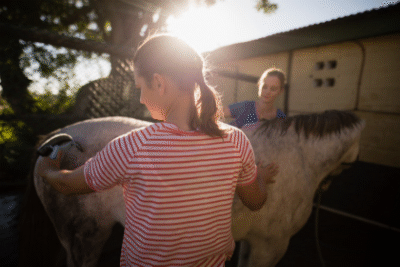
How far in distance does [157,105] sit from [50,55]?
3543 mm

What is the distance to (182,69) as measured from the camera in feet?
2.48

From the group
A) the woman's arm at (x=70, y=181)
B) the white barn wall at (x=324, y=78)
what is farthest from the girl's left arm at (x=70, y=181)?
the white barn wall at (x=324, y=78)

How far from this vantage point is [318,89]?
6.65 metres

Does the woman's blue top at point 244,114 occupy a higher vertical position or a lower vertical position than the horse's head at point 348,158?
higher

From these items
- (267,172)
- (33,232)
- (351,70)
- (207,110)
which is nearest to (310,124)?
(267,172)

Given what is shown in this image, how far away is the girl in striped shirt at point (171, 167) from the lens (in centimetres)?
73

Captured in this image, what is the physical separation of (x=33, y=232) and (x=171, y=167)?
1839 millimetres

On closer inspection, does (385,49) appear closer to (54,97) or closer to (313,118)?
(313,118)

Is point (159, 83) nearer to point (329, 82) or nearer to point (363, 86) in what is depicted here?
point (363, 86)

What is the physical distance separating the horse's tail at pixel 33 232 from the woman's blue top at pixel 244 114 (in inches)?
77.3

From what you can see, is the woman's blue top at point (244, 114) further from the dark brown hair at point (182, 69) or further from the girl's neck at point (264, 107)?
the dark brown hair at point (182, 69)

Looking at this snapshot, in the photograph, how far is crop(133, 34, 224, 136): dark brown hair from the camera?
743 millimetres

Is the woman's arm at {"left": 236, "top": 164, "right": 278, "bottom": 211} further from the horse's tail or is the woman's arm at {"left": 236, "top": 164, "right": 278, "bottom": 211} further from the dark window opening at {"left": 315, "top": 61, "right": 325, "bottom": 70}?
the dark window opening at {"left": 315, "top": 61, "right": 325, "bottom": 70}

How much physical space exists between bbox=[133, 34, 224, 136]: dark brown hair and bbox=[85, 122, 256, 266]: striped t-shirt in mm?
66
